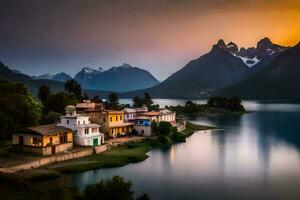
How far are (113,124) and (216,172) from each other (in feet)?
85.1

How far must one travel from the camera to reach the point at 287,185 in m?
45.2

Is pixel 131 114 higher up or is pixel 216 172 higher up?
pixel 131 114

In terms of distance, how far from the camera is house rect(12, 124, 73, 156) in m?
52.6

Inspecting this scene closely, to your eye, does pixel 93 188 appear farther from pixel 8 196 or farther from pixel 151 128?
pixel 151 128

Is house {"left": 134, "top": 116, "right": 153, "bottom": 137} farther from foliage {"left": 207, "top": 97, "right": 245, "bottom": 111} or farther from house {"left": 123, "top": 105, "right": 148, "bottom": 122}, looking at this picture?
foliage {"left": 207, "top": 97, "right": 245, "bottom": 111}

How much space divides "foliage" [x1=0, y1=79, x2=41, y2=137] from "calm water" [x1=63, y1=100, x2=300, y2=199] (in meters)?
18.1

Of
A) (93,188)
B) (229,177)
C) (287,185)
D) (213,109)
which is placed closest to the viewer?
(93,188)

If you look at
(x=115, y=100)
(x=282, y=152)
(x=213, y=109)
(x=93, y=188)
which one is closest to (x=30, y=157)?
(x=93, y=188)

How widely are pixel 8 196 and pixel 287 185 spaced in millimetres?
27317

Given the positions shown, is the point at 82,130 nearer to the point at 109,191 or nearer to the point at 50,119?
the point at 50,119

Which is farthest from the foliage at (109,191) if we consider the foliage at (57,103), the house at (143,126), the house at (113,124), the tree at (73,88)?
the tree at (73,88)

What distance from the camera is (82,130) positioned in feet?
198

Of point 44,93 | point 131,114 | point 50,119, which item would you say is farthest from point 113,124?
point 44,93

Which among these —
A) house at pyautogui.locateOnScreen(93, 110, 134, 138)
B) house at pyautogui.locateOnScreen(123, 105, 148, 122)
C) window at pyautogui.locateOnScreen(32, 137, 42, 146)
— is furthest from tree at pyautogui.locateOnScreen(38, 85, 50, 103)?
window at pyautogui.locateOnScreen(32, 137, 42, 146)
